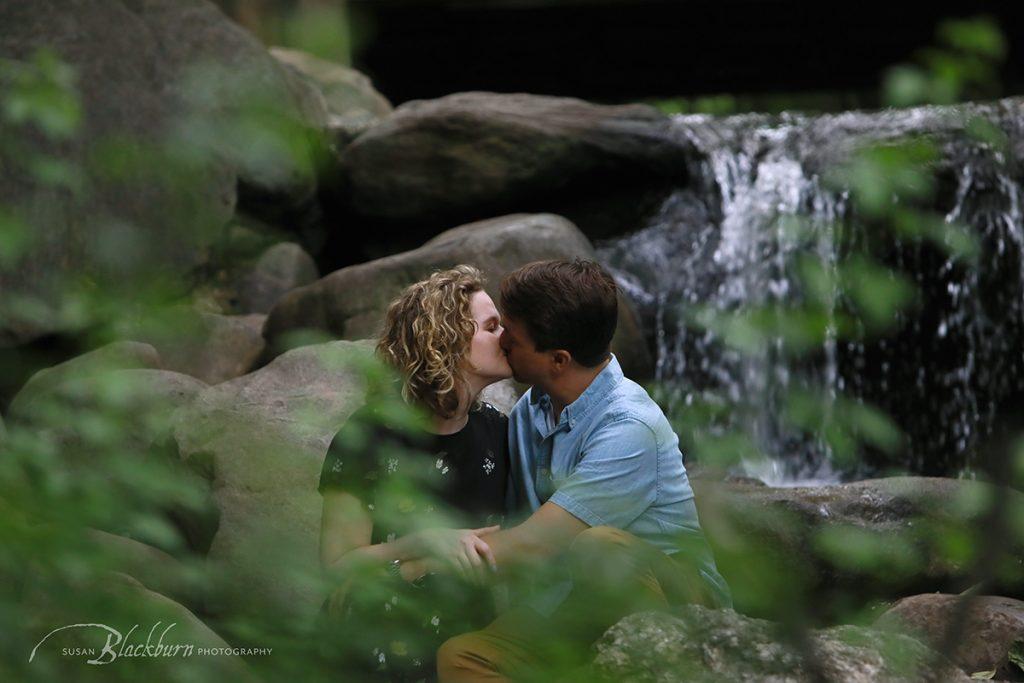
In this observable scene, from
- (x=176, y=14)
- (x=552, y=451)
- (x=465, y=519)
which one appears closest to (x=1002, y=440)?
(x=465, y=519)

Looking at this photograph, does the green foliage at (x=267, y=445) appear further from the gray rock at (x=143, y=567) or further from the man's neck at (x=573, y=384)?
the man's neck at (x=573, y=384)

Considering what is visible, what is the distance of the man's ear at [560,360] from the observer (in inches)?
122

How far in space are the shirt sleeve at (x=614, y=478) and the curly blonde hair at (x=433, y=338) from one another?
0.36m

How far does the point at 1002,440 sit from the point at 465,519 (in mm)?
1737

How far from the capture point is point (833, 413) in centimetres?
167

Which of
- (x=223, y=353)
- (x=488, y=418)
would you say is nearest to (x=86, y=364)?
(x=223, y=353)

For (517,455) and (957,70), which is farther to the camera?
(517,455)


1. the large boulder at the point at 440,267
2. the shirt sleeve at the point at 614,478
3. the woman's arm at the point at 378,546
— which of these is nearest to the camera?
the woman's arm at the point at 378,546

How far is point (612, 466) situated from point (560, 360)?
12.5 inches

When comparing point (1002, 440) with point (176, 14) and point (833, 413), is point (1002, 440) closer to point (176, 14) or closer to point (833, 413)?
point (833, 413)

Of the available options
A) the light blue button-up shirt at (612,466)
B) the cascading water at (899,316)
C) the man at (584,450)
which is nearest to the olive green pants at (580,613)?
the man at (584,450)

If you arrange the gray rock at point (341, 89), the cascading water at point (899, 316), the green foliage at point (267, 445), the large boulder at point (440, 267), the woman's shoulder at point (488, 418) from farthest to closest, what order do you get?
the gray rock at point (341, 89), the cascading water at point (899, 316), the large boulder at point (440, 267), the woman's shoulder at point (488, 418), the green foliage at point (267, 445)

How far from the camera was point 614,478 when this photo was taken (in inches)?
116

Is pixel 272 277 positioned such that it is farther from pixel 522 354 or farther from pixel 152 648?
pixel 152 648
